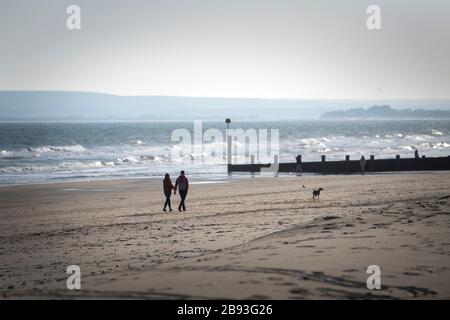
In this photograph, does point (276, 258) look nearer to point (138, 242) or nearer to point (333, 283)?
point (333, 283)

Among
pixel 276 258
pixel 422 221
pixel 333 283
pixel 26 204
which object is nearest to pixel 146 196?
pixel 26 204

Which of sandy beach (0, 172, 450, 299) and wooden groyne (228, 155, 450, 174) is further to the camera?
wooden groyne (228, 155, 450, 174)

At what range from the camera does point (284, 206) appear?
73.6 ft

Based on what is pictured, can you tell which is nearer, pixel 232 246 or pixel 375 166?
pixel 232 246

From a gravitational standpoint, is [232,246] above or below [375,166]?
below

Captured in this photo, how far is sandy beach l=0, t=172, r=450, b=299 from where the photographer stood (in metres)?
9.12

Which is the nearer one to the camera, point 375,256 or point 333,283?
point 333,283

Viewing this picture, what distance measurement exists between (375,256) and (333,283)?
1900mm

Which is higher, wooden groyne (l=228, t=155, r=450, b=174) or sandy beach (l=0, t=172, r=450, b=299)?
wooden groyne (l=228, t=155, r=450, b=174)

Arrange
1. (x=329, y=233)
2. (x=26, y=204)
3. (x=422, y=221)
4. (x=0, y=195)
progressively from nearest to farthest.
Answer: (x=329, y=233) < (x=422, y=221) < (x=26, y=204) < (x=0, y=195)

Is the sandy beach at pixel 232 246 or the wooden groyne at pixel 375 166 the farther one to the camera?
the wooden groyne at pixel 375 166

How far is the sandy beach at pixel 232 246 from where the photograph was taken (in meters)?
9.12

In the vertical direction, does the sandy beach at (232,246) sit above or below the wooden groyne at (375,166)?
below

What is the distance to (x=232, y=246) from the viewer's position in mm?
13898
